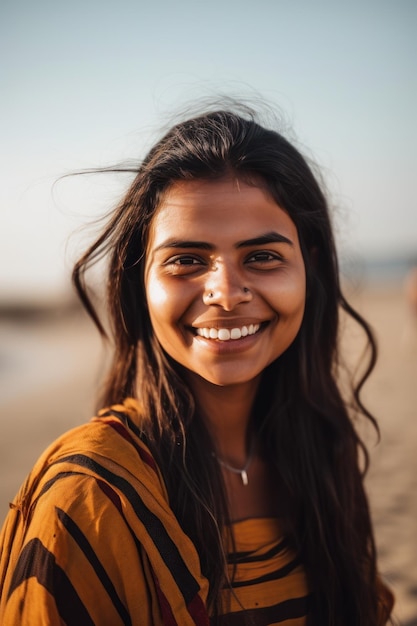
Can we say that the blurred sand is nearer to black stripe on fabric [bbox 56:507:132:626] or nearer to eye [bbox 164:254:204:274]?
eye [bbox 164:254:204:274]

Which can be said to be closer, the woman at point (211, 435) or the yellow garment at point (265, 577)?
the woman at point (211, 435)

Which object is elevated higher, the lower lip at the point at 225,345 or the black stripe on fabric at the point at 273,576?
the lower lip at the point at 225,345

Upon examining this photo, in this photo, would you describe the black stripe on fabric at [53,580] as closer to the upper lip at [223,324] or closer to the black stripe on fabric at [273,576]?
the black stripe on fabric at [273,576]

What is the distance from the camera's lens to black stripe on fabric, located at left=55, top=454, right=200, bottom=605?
4.86ft

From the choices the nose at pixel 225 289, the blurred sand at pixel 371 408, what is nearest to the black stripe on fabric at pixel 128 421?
the nose at pixel 225 289

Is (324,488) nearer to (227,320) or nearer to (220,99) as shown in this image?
(227,320)

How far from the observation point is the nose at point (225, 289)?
164cm

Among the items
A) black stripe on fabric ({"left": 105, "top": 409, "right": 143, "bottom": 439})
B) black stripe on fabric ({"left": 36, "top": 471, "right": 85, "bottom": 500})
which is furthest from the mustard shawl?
black stripe on fabric ({"left": 105, "top": 409, "right": 143, "bottom": 439})

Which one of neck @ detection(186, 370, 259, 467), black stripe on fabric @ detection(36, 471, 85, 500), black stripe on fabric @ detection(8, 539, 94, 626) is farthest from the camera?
neck @ detection(186, 370, 259, 467)

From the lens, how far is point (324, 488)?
2162 millimetres

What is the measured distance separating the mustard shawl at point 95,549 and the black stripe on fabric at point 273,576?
0.22 meters

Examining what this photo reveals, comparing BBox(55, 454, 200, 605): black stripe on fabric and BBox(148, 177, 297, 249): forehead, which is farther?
BBox(148, 177, 297, 249): forehead

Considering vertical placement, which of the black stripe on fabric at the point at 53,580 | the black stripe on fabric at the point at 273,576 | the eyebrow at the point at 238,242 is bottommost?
the black stripe on fabric at the point at 273,576

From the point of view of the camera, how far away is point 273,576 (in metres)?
1.82
